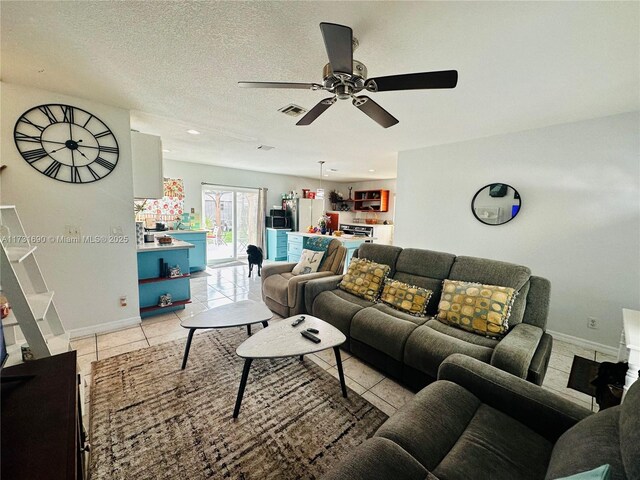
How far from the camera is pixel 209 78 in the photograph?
81.4 inches

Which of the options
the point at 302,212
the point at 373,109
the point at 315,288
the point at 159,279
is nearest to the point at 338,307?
the point at 315,288

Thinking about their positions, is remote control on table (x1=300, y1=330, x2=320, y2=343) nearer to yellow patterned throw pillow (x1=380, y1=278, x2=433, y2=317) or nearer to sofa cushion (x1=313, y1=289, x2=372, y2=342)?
sofa cushion (x1=313, y1=289, x2=372, y2=342)

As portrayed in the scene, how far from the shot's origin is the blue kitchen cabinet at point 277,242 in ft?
22.3

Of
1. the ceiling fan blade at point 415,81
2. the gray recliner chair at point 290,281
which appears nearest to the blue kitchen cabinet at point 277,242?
the gray recliner chair at point 290,281

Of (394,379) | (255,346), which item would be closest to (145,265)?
(255,346)

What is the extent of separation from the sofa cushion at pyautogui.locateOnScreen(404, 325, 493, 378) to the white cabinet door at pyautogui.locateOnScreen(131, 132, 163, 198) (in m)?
3.42

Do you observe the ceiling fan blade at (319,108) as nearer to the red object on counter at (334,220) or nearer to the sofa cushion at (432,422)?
the sofa cushion at (432,422)

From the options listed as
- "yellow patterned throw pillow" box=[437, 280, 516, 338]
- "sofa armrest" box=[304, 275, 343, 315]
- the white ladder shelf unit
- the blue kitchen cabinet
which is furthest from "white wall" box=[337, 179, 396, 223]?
the white ladder shelf unit

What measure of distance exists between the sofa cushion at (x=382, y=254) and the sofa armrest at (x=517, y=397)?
56.1 inches

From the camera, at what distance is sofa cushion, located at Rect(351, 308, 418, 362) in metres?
2.00

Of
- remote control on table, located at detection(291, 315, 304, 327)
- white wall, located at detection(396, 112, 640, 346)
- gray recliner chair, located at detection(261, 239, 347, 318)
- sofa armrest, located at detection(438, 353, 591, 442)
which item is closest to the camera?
sofa armrest, located at detection(438, 353, 591, 442)

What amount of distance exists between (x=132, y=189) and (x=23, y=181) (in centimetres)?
82

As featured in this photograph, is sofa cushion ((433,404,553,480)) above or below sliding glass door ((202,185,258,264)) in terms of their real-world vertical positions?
below

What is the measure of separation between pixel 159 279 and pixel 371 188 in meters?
6.96
